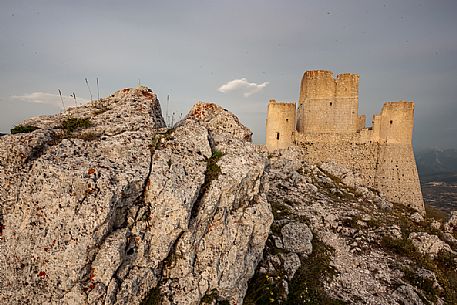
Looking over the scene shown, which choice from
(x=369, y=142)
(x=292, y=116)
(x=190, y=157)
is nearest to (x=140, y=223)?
(x=190, y=157)

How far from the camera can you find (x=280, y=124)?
34.5 m

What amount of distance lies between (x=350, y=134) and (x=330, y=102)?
4669mm

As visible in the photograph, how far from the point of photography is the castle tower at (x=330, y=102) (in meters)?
32.1

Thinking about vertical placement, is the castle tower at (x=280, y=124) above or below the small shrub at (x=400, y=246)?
above

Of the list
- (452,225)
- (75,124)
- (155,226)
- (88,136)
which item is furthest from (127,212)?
(452,225)

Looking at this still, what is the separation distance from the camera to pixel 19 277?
6895 mm

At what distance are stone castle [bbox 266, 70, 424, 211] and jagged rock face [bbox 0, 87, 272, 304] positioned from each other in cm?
2468

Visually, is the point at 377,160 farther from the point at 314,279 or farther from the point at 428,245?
the point at 314,279

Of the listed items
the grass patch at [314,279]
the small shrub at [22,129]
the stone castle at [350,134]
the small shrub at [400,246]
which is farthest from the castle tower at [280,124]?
the small shrub at [22,129]

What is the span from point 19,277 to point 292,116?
3154 centimetres

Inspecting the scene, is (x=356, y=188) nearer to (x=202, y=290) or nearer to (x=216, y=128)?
(x=216, y=128)

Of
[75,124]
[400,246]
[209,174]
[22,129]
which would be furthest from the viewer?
[400,246]

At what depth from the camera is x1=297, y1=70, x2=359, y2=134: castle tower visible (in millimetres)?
32062

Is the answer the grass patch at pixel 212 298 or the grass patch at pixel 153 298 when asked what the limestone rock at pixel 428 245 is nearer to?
the grass patch at pixel 212 298
